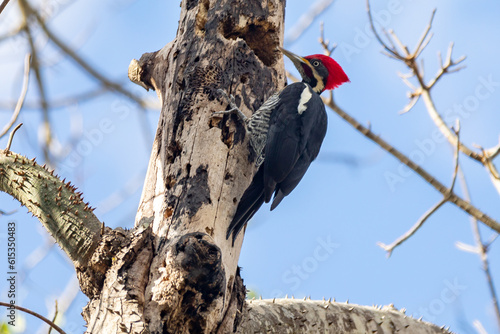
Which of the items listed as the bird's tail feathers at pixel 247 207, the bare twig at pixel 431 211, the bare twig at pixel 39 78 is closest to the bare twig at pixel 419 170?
the bare twig at pixel 431 211

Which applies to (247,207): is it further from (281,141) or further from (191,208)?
(281,141)

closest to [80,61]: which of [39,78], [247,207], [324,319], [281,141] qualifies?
[39,78]

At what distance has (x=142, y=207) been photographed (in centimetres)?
262

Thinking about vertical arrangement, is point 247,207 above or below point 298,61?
below

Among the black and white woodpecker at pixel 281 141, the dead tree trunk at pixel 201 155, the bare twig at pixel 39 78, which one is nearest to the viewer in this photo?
the dead tree trunk at pixel 201 155

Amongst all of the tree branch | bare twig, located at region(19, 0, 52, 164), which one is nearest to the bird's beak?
bare twig, located at region(19, 0, 52, 164)

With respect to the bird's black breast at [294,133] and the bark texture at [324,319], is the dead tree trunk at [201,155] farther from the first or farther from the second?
the bark texture at [324,319]

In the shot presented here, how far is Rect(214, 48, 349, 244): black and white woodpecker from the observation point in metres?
2.73

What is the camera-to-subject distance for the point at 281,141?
3.39 m

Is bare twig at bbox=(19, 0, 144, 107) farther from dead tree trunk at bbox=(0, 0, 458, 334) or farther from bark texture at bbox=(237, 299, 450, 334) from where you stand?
bark texture at bbox=(237, 299, 450, 334)

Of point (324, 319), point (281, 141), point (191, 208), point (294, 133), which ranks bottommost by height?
point (191, 208)

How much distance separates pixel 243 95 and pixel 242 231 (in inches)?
31.7

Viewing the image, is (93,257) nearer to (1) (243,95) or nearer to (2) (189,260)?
(2) (189,260)

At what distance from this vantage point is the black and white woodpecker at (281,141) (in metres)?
2.73
